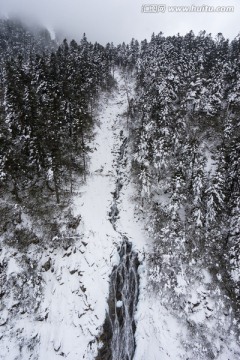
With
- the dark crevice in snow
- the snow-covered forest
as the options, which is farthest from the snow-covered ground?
the dark crevice in snow

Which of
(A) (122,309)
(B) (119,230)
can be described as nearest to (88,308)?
(A) (122,309)

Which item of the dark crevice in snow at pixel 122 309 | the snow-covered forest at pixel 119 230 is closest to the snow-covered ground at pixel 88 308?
the snow-covered forest at pixel 119 230

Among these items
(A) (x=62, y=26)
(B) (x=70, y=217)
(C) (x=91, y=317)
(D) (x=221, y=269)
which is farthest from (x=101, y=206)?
(A) (x=62, y=26)

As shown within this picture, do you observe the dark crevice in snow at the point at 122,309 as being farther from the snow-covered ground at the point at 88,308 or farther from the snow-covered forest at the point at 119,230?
the snow-covered ground at the point at 88,308

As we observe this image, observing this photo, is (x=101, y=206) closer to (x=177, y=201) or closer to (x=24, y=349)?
(x=177, y=201)

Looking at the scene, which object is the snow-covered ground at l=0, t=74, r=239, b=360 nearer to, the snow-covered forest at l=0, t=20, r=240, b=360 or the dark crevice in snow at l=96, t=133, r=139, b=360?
the snow-covered forest at l=0, t=20, r=240, b=360

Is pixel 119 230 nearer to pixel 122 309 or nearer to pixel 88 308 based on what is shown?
pixel 122 309

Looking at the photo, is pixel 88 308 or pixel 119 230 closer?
pixel 88 308
